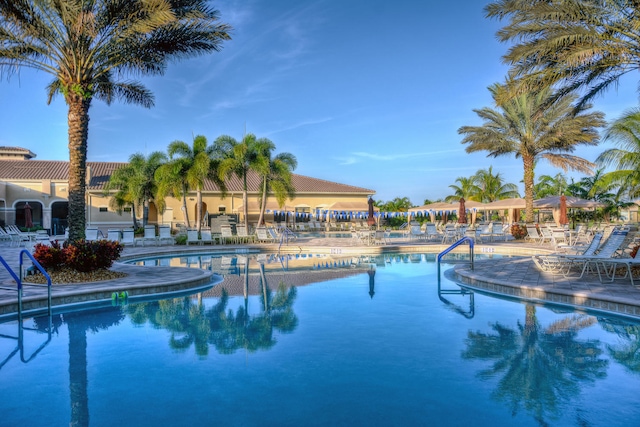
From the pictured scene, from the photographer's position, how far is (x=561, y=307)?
7664 millimetres

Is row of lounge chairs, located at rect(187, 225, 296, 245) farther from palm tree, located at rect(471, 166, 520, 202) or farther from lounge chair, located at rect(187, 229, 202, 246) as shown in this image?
palm tree, located at rect(471, 166, 520, 202)

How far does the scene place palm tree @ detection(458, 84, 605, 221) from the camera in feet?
67.5

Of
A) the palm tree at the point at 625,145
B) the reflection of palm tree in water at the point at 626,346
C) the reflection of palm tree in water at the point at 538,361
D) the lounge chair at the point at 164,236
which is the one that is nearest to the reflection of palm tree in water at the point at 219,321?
the reflection of palm tree in water at the point at 538,361

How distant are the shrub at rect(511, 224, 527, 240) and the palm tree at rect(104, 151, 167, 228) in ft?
62.8

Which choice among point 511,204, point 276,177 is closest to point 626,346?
point 276,177

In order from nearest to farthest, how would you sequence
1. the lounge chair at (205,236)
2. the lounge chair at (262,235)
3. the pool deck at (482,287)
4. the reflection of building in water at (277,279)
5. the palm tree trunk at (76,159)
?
1. the pool deck at (482,287)
2. the reflection of building in water at (277,279)
3. the palm tree trunk at (76,159)
4. the lounge chair at (205,236)
5. the lounge chair at (262,235)

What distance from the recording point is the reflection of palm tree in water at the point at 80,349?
3.98m

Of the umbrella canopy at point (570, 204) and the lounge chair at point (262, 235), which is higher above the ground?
the umbrella canopy at point (570, 204)

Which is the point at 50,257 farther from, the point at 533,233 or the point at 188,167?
the point at 533,233

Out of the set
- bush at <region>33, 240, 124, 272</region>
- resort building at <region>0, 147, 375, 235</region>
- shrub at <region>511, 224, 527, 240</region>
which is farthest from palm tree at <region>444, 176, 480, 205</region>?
bush at <region>33, 240, 124, 272</region>

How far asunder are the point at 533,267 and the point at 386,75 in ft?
47.5

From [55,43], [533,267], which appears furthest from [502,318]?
[55,43]

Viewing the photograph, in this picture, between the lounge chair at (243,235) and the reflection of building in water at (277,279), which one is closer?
the reflection of building in water at (277,279)

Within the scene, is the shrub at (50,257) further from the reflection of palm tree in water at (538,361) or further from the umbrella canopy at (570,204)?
the umbrella canopy at (570,204)
